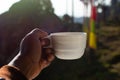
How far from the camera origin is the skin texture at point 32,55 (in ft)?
2.51

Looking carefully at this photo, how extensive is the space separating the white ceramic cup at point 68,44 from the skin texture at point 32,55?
0.08ft

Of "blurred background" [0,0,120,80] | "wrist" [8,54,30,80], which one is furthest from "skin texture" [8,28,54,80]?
"blurred background" [0,0,120,80]

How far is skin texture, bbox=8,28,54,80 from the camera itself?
765mm

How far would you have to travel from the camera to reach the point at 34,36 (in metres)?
0.83

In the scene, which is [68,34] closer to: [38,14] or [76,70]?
[38,14]

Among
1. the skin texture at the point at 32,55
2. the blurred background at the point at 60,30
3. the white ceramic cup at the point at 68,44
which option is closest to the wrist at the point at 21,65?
the skin texture at the point at 32,55

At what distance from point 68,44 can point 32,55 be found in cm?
10

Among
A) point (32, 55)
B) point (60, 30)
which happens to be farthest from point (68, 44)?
point (60, 30)

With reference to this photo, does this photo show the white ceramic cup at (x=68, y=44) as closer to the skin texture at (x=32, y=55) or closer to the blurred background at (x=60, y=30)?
the skin texture at (x=32, y=55)

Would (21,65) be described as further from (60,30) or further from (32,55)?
(60,30)

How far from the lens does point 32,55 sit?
0.80 meters

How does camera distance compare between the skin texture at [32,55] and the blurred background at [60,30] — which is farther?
the blurred background at [60,30]

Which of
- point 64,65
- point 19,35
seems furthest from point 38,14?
point 64,65

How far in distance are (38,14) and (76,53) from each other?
9.43ft
